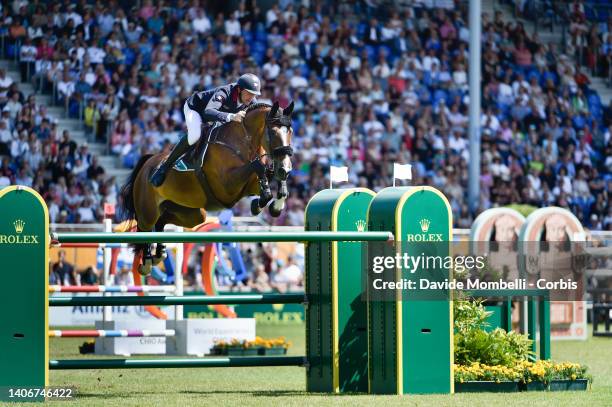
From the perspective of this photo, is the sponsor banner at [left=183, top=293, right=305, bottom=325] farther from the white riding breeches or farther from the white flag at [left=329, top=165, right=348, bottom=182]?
the white flag at [left=329, top=165, right=348, bottom=182]

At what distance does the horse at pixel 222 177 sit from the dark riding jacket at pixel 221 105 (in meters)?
0.12

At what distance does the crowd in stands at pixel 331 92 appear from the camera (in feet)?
73.9

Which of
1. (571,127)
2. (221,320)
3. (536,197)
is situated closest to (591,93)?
(571,127)

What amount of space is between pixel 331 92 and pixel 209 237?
17402mm

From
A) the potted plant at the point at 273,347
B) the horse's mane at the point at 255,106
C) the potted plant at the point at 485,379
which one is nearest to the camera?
the potted plant at the point at 485,379

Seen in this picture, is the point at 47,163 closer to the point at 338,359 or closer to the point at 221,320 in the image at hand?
the point at 221,320

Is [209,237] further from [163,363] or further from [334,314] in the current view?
[334,314]

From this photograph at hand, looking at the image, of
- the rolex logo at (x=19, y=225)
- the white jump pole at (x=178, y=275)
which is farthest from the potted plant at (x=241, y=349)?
the rolex logo at (x=19, y=225)

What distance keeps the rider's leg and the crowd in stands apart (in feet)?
31.4

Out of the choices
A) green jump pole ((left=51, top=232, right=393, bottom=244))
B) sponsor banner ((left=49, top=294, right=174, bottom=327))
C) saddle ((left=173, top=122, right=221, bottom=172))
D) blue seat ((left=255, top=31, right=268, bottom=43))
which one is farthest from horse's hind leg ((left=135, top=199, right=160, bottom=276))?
blue seat ((left=255, top=31, right=268, bottom=43))

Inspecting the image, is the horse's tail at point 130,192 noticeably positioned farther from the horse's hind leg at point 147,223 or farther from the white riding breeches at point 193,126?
the white riding breeches at point 193,126

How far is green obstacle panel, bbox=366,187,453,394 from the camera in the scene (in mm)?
8773

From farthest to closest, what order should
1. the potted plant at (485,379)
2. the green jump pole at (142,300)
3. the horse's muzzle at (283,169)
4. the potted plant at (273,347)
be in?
the potted plant at (273,347)
the horse's muzzle at (283,169)
the potted plant at (485,379)
the green jump pole at (142,300)

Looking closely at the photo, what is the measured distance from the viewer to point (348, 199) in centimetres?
950
